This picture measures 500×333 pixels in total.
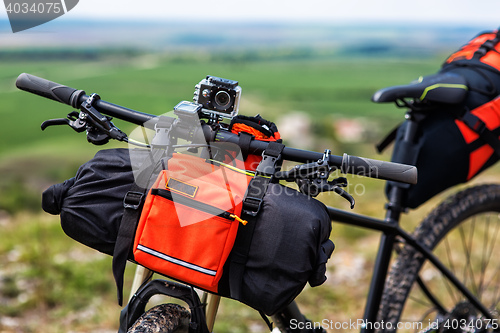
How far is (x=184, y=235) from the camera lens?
122 cm

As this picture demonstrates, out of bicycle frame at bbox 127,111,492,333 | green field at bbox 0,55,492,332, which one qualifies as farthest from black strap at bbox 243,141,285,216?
bicycle frame at bbox 127,111,492,333

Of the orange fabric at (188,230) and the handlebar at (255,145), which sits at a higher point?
the handlebar at (255,145)

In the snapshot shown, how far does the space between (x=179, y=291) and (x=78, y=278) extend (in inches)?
92.3

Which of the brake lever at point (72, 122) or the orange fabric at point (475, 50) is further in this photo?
the orange fabric at point (475, 50)

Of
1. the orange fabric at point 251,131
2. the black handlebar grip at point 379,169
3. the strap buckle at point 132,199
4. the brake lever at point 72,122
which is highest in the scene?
the brake lever at point 72,122

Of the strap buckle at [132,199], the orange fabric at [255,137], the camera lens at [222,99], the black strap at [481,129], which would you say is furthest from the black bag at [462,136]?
the strap buckle at [132,199]

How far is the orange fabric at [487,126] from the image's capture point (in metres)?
2.07

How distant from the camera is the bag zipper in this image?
1.19m

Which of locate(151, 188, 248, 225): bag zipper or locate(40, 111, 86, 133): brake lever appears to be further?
locate(40, 111, 86, 133): brake lever

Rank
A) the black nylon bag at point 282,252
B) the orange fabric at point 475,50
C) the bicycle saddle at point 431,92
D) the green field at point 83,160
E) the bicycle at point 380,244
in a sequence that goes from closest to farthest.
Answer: the black nylon bag at point 282,252, the bicycle at point 380,244, the bicycle saddle at point 431,92, the orange fabric at point 475,50, the green field at point 83,160

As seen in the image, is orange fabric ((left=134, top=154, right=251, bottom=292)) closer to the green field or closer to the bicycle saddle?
the green field

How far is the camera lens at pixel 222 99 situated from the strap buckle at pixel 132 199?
0.34 meters

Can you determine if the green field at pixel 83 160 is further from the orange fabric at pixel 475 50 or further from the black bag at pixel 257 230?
the orange fabric at pixel 475 50

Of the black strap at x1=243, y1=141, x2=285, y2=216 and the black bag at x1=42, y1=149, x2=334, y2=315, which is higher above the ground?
the black strap at x1=243, y1=141, x2=285, y2=216
